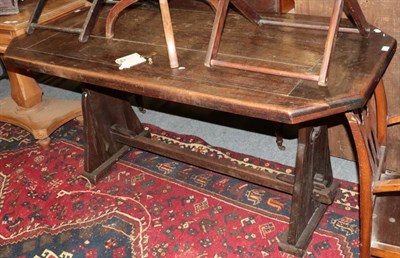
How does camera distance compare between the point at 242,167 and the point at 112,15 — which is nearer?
the point at 112,15

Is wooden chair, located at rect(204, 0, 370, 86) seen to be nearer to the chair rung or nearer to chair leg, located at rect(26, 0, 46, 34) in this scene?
the chair rung

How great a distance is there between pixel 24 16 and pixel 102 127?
90 centimetres

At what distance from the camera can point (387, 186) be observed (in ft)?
5.24

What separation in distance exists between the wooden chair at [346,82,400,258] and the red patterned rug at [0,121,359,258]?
1.43 ft

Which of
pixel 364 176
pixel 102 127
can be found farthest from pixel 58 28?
pixel 364 176

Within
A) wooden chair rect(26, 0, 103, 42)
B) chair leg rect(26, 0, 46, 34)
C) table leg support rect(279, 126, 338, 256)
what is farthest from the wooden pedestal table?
table leg support rect(279, 126, 338, 256)

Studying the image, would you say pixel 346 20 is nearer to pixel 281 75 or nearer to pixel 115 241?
pixel 281 75

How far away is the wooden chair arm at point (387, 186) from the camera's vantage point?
155 centimetres

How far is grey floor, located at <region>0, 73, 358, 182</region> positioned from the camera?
288 centimetres

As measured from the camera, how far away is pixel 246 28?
2119 mm

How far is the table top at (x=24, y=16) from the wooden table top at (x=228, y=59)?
0.45 meters

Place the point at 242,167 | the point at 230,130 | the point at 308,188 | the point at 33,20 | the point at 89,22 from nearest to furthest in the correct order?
the point at 308,188, the point at 89,22, the point at 242,167, the point at 33,20, the point at 230,130

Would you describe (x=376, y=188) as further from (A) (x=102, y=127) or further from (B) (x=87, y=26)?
(A) (x=102, y=127)

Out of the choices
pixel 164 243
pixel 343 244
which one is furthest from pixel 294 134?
pixel 164 243
